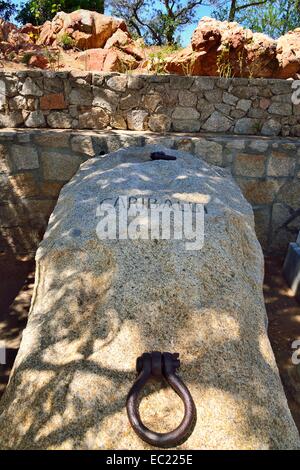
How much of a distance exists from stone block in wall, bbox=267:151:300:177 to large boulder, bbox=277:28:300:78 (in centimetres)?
119

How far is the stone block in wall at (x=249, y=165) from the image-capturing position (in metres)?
3.74

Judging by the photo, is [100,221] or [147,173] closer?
[100,221]

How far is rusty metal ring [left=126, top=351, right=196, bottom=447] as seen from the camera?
3.50ft

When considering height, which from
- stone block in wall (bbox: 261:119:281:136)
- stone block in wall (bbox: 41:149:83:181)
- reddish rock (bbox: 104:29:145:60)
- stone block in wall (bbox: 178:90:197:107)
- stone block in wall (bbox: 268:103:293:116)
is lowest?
stone block in wall (bbox: 41:149:83:181)

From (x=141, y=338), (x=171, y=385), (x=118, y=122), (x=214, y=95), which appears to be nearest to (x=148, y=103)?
(x=118, y=122)

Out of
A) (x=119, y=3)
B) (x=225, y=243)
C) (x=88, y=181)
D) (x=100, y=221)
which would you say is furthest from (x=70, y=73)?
(x=119, y=3)

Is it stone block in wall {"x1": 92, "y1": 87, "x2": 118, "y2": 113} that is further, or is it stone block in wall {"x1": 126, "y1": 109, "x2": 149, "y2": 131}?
stone block in wall {"x1": 126, "y1": 109, "x2": 149, "y2": 131}

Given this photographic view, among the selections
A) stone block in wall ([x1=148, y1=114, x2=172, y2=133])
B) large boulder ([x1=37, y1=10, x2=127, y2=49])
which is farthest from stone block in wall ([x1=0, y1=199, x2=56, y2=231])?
large boulder ([x1=37, y1=10, x2=127, y2=49])

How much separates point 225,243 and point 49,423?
1.14m

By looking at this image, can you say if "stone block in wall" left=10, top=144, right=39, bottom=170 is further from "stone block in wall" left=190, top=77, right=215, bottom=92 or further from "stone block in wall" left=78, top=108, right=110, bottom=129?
"stone block in wall" left=190, top=77, right=215, bottom=92

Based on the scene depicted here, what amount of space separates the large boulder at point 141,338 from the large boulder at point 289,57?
2982 millimetres

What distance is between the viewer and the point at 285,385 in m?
2.43

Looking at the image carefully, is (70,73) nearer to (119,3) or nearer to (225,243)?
(225,243)

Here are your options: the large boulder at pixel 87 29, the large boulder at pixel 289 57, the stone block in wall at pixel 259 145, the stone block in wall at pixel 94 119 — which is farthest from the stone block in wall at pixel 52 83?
the large boulder at pixel 289 57
